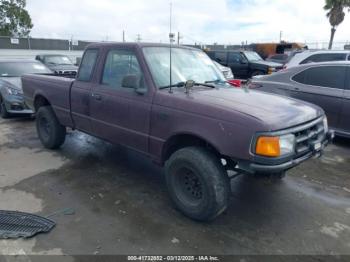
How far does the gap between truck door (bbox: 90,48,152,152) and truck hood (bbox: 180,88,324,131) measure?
71cm

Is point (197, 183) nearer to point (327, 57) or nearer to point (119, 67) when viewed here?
point (119, 67)

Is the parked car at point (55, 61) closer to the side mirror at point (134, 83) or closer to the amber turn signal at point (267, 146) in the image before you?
the side mirror at point (134, 83)

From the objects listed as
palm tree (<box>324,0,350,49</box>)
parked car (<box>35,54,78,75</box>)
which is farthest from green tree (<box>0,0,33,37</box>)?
palm tree (<box>324,0,350,49</box>)

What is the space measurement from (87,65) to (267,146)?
304cm

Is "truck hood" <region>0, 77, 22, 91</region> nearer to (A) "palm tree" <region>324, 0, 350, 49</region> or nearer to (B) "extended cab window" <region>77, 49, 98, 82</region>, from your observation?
(B) "extended cab window" <region>77, 49, 98, 82</region>

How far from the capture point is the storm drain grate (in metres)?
3.17

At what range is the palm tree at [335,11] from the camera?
27441 mm

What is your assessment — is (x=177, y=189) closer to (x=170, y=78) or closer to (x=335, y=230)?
(x=170, y=78)

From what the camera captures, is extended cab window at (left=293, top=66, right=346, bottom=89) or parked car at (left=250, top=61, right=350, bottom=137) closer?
parked car at (left=250, top=61, right=350, bottom=137)

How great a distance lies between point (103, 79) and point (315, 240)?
10.6ft

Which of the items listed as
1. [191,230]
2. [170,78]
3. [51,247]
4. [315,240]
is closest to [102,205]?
[51,247]

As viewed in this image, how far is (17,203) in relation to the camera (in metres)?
3.81

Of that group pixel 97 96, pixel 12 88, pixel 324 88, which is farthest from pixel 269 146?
pixel 12 88

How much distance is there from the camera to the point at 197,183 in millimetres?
3451
